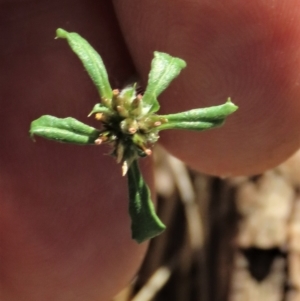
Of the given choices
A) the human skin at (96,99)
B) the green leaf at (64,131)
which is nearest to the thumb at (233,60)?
the human skin at (96,99)

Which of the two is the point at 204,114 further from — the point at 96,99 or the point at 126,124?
the point at 96,99

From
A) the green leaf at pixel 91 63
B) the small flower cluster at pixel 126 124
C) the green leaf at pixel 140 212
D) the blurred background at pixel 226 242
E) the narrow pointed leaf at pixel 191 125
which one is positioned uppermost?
the green leaf at pixel 91 63

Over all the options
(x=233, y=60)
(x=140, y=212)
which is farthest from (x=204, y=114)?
(x=233, y=60)

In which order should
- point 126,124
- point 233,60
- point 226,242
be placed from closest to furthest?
point 126,124, point 233,60, point 226,242

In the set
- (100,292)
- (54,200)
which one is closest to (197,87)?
(54,200)

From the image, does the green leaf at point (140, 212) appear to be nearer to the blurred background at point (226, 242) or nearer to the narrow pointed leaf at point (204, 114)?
the narrow pointed leaf at point (204, 114)

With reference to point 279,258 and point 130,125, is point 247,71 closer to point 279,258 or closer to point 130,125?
point 130,125
